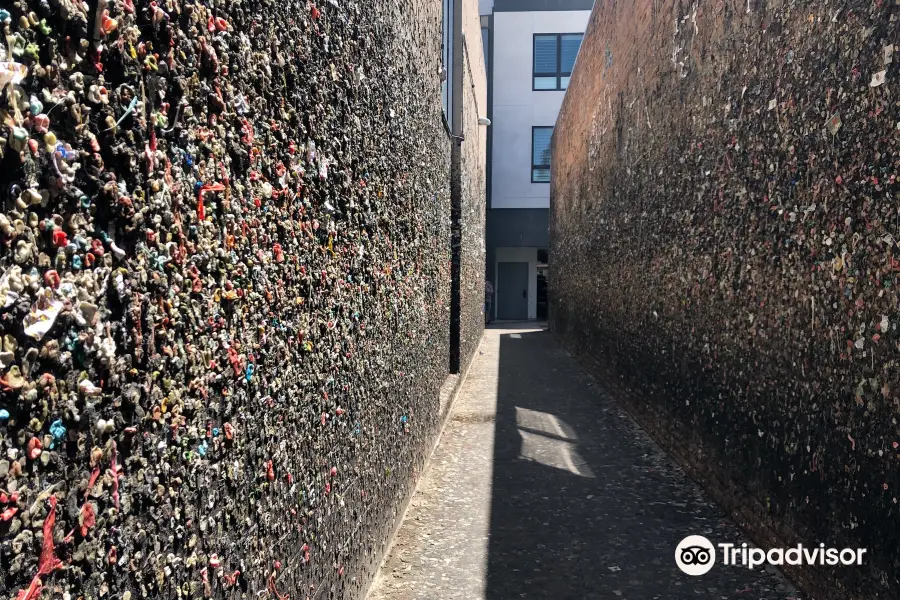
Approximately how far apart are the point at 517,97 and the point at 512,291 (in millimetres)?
7767

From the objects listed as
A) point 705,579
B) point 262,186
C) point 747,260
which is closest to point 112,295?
point 262,186

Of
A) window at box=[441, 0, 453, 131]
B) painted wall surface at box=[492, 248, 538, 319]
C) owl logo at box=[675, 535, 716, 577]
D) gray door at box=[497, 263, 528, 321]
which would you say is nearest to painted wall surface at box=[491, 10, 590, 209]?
painted wall surface at box=[492, 248, 538, 319]

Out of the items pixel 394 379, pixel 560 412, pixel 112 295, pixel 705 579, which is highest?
pixel 112 295

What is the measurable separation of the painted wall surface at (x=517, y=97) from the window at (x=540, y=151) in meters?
0.16

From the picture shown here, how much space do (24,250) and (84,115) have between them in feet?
0.84

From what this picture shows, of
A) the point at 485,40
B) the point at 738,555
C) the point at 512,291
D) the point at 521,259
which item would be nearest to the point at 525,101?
the point at 485,40

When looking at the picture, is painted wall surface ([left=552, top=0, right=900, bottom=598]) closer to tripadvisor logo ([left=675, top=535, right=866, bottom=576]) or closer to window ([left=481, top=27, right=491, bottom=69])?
tripadvisor logo ([left=675, top=535, right=866, bottom=576])

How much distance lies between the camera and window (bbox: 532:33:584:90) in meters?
24.1

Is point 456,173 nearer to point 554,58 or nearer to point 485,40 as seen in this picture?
point 554,58

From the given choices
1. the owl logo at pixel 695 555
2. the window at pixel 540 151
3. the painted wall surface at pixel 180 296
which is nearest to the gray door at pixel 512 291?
the window at pixel 540 151

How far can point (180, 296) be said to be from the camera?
1.34 metres

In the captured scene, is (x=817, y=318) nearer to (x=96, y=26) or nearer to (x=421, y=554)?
(x=421, y=554)

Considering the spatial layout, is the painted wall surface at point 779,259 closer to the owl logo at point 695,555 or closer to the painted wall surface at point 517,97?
the owl logo at point 695,555

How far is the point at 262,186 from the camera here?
1.76 m
